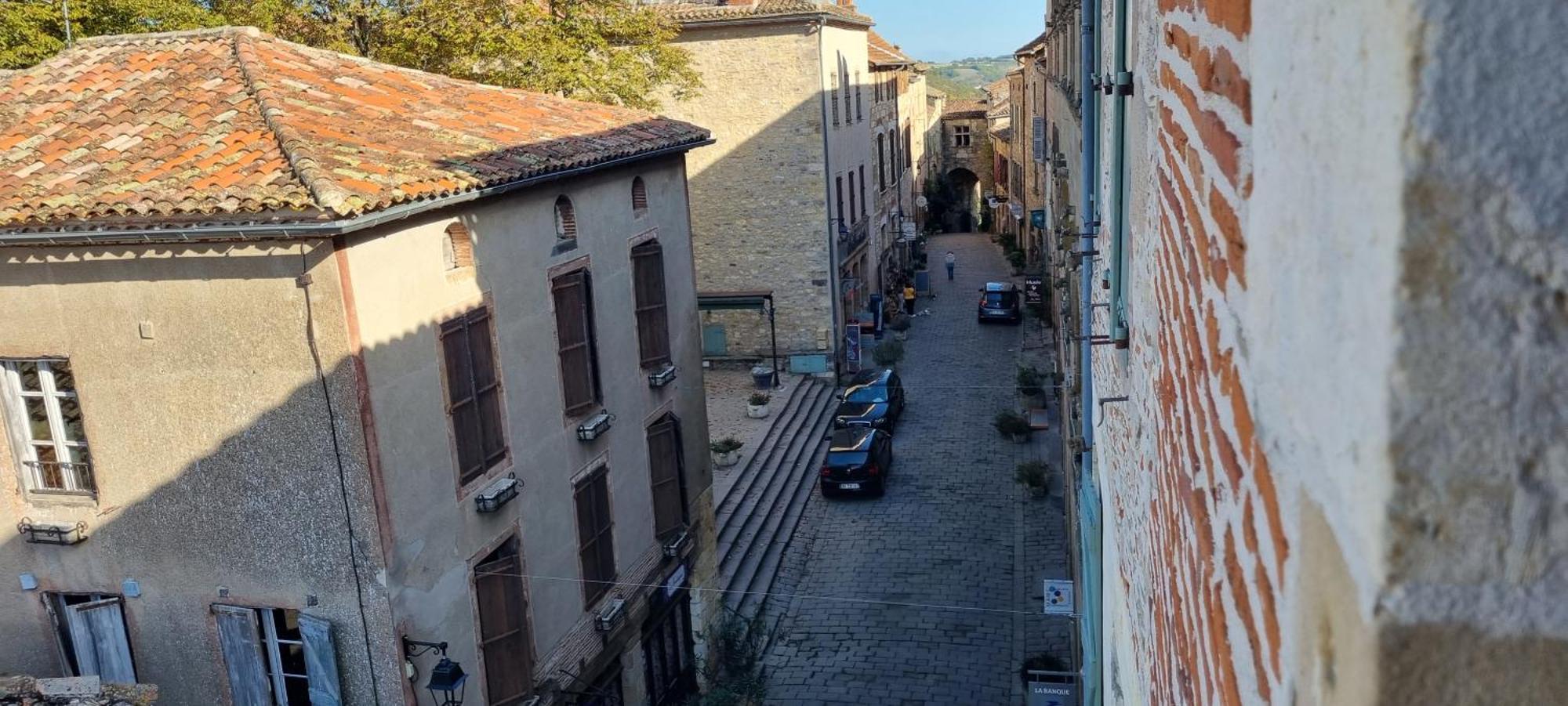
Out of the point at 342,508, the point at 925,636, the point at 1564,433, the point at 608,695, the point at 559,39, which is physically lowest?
the point at 925,636

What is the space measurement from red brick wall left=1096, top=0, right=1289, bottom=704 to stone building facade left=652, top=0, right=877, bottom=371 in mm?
22687

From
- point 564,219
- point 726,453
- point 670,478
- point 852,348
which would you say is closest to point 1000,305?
point 852,348

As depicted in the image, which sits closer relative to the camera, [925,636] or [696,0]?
[925,636]

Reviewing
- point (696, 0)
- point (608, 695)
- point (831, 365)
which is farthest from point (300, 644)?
point (696, 0)

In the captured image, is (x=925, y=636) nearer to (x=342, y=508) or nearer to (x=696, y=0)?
(x=342, y=508)

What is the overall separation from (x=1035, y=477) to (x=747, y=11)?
12745 mm

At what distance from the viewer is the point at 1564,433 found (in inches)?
34.0

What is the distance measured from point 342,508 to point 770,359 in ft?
61.6

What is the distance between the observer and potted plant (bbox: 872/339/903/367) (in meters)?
27.5

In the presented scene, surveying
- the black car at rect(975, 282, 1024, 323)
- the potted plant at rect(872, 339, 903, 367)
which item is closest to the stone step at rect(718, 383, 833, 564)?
the potted plant at rect(872, 339, 903, 367)

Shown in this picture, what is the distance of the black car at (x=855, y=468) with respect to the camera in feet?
63.5

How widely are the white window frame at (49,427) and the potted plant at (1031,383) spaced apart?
60.2 feet

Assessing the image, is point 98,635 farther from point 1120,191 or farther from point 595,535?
point 1120,191

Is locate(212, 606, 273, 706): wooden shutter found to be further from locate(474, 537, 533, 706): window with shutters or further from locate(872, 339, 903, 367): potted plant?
locate(872, 339, 903, 367): potted plant
